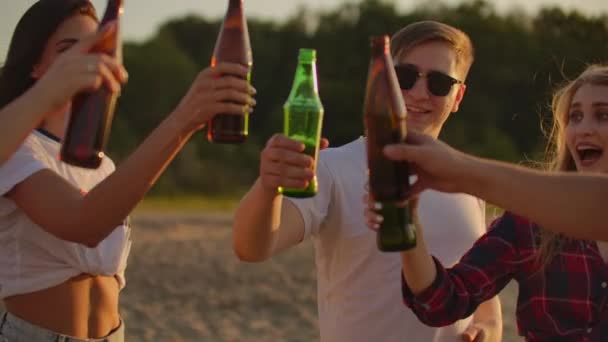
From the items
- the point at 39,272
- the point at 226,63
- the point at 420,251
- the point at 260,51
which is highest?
the point at 226,63

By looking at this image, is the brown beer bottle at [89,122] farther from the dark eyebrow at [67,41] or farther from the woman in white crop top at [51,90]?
the dark eyebrow at [67,41]

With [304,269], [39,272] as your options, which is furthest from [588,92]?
[304,269]

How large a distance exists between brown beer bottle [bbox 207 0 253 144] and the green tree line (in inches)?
502

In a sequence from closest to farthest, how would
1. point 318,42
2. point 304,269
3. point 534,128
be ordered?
1. point 304,269
2. point 534,128
3. point 318,42

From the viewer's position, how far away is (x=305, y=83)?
330 cm

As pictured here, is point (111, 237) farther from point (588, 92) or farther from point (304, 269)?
point (304, 269)

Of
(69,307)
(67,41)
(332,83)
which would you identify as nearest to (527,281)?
(69,307)

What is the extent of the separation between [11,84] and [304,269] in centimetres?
1142

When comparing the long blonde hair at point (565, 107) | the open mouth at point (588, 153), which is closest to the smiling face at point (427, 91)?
the long blonde hair at point (565, 107)

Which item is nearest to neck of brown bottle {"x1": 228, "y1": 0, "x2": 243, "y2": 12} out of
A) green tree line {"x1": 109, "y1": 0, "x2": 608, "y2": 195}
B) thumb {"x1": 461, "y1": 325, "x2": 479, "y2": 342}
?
thumb {"x1": 461, "y1": 325, "x2": 479, "y2": 342}

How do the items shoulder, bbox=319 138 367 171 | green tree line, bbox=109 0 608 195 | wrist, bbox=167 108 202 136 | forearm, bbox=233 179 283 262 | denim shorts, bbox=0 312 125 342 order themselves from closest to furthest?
wrist, bbox=167 108 202 136 → forearm, bbox=233 179 283 262 → denim shorts, bbox=0 312 125 342 → shoulder, bbox=319 138 367 171 → green tree line, bbox=109 0 608 195

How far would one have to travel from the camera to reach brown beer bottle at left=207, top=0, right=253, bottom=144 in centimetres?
308

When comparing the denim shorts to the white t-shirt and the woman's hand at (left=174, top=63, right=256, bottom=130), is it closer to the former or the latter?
the white t-shirt

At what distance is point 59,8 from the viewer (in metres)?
3.69
